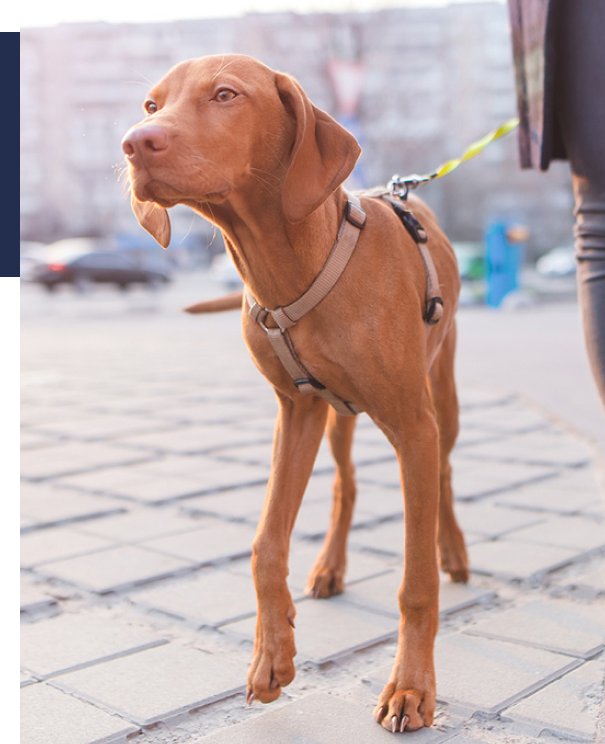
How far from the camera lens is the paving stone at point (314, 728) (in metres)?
2.01

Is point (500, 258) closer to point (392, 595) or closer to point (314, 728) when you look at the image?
point (392, 595)

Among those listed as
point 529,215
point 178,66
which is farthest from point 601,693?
point 529,215

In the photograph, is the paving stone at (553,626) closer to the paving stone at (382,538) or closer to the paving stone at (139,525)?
the paving stone at (382,538)

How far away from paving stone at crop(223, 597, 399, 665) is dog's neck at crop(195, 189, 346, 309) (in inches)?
40.0

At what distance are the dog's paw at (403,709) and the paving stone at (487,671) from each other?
0.40 feet

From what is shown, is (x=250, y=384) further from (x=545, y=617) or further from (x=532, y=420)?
(x=545, y=617)

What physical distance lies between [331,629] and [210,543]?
961mm

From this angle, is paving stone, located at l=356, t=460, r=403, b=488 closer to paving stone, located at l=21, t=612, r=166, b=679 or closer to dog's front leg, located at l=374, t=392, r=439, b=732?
paving stone, located at l=21, t=612, r=166, b=679

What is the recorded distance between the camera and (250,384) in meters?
8.57

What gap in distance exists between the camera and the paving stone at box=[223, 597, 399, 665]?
253cm

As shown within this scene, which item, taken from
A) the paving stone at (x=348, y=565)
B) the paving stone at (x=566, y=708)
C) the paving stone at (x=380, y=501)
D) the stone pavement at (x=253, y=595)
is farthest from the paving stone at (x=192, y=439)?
the paving stone at (x=566, y=708)

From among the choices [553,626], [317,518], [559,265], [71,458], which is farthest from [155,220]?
[559,265]

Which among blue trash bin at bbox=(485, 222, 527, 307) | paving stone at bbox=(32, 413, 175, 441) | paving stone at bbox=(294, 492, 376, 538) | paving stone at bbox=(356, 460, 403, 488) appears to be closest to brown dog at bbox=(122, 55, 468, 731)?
paving stone at bbox=(294, 492, 376, 538)

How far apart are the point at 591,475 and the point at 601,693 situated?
2.56 meters
